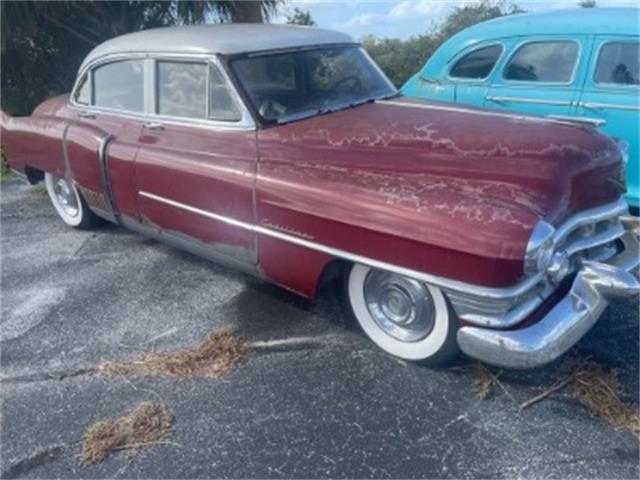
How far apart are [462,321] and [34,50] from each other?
7220mm

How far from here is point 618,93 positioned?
457 centimetres

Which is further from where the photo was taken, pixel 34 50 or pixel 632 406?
pixel 34 50

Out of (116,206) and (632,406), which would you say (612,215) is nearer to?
(632,406)

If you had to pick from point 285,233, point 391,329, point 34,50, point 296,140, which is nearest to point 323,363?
point 391,329

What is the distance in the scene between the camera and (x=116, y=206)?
4.25 m

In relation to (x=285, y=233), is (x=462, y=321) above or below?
below

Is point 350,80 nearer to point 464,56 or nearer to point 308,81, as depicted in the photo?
point 308,81

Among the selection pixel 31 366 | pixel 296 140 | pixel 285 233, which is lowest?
pixel 31 366

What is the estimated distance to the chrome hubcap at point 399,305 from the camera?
9.34 ft

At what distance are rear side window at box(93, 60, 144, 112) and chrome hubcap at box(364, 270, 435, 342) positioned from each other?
2.18 m

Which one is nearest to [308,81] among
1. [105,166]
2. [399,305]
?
[105,166]

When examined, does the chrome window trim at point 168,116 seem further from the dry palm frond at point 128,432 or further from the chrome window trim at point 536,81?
the chrome window trim at point 536,81

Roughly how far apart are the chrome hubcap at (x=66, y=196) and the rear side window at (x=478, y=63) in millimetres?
3534

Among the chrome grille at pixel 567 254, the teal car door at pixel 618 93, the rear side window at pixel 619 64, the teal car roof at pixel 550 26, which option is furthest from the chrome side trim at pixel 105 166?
the rear side window at pixel 619 64
